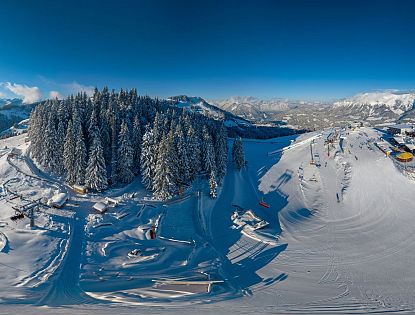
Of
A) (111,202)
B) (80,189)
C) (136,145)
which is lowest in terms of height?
(111,202)

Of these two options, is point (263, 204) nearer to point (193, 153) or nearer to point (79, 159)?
point (193, 153)

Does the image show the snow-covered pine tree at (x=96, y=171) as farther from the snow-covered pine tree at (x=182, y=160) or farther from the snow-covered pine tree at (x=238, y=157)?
the snow-covered pine tree at (x=238, y=157)

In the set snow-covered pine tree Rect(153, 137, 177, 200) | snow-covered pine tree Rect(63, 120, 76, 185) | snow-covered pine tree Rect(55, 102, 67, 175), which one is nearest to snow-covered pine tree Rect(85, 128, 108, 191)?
snow-covered pine tree Rect(63, 120, 76, 185)

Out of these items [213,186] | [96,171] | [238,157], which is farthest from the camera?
[238,157]

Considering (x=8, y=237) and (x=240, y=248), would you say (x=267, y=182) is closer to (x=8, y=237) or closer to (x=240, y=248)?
(x=240, y=248)

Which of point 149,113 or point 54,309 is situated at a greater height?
point 149,113

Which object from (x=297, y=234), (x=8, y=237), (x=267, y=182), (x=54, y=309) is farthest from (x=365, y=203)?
(x=8, y=237)

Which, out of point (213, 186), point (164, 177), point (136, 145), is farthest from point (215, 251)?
point (136, 145)

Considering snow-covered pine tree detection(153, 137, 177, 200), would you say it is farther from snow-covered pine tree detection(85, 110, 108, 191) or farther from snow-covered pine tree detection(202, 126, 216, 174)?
snow-covered pine tree detection(202, 126, 216, 174)
